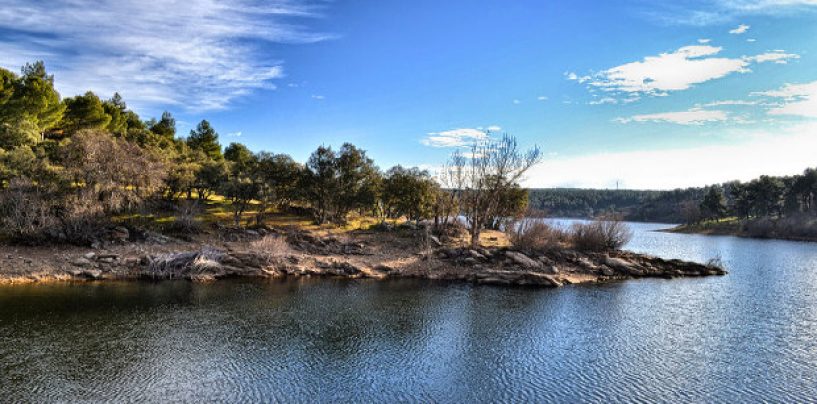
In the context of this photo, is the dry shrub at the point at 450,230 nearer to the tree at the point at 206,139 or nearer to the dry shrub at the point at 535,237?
the dry shrub at the point at 535,237

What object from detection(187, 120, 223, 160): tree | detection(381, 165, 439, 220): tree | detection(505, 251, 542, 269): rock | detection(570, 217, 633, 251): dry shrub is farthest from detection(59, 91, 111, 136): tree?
detection(570, 217, 633, 251): dry shrub

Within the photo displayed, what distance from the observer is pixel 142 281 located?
44.7 metres

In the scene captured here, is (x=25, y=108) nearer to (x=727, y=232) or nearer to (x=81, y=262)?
(x=81, y=262)

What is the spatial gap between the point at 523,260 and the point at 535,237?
6.93m

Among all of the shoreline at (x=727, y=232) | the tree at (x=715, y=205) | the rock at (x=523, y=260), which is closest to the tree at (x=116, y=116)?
the rock at (x=523, y=260)

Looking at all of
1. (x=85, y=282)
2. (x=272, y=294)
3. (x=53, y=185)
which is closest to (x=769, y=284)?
(x=272, y=294)

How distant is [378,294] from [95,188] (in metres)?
33.9

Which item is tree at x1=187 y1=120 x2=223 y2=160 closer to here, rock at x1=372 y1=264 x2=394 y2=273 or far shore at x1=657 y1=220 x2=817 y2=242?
rock at x1=372 y1=264 x2=394 y2=273

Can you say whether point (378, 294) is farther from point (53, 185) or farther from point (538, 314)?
point (53, 185)

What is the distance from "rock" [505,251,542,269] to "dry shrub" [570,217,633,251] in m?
12.9

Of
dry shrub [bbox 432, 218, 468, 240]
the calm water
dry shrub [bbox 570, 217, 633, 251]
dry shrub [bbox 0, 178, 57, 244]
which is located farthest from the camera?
dry shrub [bbox 432, 218, 468, 240]

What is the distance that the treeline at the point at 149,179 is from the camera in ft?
162

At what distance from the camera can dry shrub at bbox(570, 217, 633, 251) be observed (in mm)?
64812

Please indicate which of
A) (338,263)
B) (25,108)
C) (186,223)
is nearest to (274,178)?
(186,223)
